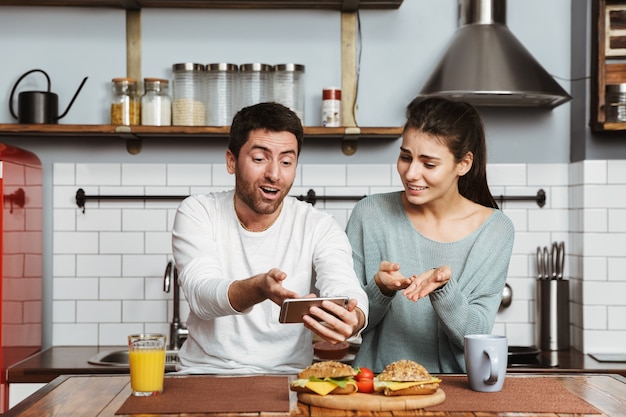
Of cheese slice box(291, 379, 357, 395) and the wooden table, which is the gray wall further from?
cheese slice box(291, 379, 357, 395)

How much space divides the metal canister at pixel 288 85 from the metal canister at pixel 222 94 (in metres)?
0.17

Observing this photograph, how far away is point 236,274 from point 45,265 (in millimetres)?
1709

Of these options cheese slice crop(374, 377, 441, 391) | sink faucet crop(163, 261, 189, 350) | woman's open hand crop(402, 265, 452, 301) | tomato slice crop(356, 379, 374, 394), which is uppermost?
woman's open hand crop(402, 265, 452, 301)

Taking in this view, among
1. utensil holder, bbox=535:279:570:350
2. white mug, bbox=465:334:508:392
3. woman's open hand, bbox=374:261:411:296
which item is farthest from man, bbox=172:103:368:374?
utensil holder, bbox=535:279:570:350

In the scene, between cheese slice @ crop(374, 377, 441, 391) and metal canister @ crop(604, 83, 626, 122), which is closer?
cheese slice @ crop(374, 377, 441, 391)

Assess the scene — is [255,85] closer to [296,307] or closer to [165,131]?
[165,131]

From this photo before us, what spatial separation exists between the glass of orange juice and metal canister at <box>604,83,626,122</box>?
2.35 meters

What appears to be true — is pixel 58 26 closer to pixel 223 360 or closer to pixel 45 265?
pixel 45 265

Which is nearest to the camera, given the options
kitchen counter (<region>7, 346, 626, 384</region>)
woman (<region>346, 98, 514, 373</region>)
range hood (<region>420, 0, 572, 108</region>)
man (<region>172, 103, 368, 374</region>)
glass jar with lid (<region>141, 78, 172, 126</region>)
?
man (<region>172, 103, 368, 374</region>)

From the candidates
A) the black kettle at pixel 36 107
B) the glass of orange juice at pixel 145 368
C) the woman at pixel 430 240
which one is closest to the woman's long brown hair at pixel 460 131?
the woman at pixel 430 240

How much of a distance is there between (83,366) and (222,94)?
1214 mm

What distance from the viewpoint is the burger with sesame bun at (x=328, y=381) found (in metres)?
1.66

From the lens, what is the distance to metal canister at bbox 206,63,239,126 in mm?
3457

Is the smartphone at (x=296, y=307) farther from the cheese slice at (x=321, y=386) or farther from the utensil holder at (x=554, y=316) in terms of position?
the utensil holder at (x=554, y=316)
